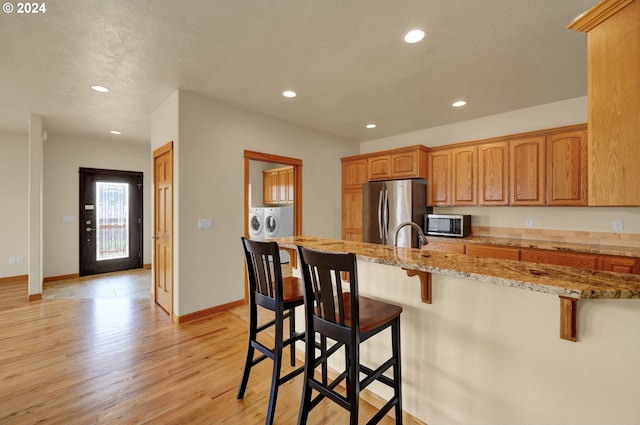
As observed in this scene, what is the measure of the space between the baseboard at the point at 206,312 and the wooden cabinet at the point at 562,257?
11.5 ft

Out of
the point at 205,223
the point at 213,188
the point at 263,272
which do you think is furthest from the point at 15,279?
the point at 263,272

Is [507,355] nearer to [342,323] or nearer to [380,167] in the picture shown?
[342,323]

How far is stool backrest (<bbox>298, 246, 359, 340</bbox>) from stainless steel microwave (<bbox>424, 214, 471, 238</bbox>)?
2918mm

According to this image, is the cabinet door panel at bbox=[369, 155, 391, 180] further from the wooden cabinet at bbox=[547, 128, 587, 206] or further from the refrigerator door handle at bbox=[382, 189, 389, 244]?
the wooden cabinet at bbox=[547, 128, 587, 206]

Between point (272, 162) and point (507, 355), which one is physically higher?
point (272, 162)

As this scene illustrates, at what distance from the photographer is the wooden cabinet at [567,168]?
10.2ft

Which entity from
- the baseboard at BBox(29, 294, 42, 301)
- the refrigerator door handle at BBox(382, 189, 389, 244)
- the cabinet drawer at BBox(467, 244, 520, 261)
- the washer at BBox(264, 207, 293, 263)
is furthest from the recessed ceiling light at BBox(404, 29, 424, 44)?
the baseboard at BBox(29, 294, 42, 301)

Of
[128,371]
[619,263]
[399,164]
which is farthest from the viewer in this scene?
[399,164]

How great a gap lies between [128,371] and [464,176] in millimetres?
4371

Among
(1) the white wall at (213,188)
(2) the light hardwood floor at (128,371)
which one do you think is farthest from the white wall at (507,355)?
(1) the white wall at (213,188)

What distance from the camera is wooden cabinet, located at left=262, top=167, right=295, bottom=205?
250 inches

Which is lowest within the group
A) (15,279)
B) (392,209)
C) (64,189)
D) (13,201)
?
(15,279)

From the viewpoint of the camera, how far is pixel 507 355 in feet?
4.36

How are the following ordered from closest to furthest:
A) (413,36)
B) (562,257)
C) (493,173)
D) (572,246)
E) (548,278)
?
(548,278) → (413,36) → (562,257) → (572,246) → (493,173)
